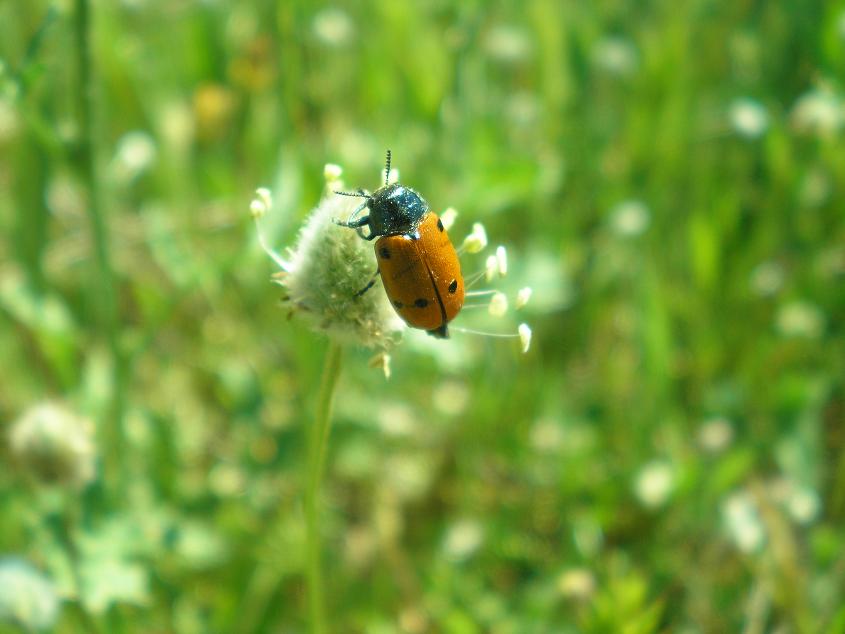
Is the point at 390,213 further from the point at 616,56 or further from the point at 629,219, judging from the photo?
the point at 616,56

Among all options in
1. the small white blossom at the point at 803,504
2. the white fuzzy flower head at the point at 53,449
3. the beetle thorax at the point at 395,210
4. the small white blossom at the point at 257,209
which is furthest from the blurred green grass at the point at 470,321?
the small white blossom at the point at 257,209

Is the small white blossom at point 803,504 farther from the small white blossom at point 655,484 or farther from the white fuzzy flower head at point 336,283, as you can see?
the white fuzzy flower head at point 336,283

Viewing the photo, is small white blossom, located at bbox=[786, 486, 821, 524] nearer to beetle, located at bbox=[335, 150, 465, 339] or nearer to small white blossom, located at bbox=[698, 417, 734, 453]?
small white blossom, located at bbox=[698, 417, 734, 453]

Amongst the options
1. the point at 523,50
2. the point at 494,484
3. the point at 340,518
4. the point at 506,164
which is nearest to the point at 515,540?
the point at 494,484

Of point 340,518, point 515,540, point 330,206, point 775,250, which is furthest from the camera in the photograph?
point 775,250

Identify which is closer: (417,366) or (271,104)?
(417,366)

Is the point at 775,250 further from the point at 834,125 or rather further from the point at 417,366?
the point at 417,366
